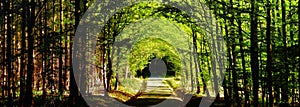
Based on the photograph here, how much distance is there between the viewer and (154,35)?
1918 inches

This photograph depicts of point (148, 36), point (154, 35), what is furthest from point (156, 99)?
point (154, 35)

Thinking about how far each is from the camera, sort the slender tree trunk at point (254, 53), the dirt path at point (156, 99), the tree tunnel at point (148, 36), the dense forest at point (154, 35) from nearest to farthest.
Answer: the slender tree trunk at point (254, 53) < the dense forest at point (154, 35) < the tree tunnel at point (148, 36) < the dirt path at point (156, 99)

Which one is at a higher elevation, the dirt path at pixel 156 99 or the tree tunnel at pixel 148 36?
the tree tunnel at pixel 148 36

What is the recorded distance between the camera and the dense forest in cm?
1311

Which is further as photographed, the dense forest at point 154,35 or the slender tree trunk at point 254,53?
the dense forest at point 154,35

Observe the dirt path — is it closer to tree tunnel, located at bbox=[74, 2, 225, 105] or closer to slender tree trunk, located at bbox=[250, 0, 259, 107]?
tree tunnel, located at bbox=[74, 2, 225, 105]

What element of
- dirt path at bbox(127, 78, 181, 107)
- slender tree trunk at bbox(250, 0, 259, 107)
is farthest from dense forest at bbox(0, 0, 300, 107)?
dirt path at bbox(127, 78, 181, 107)

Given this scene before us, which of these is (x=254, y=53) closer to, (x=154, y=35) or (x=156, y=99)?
(x=156, y=99)

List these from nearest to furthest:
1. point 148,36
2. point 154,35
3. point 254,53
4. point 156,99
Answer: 1. point 254,53
2. point 156,99
3. point 148,36
4. point 154,35

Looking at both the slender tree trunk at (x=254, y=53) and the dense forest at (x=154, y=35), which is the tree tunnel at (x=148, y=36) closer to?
the dense forest at (x=154, y=35)

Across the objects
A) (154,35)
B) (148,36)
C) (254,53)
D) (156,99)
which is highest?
(154,35)

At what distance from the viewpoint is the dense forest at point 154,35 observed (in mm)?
13109

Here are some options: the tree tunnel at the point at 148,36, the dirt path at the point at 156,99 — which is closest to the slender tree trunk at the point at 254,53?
the tree tunnel at the point at 148,36

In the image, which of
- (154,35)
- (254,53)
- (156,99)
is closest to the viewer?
(254,53)
